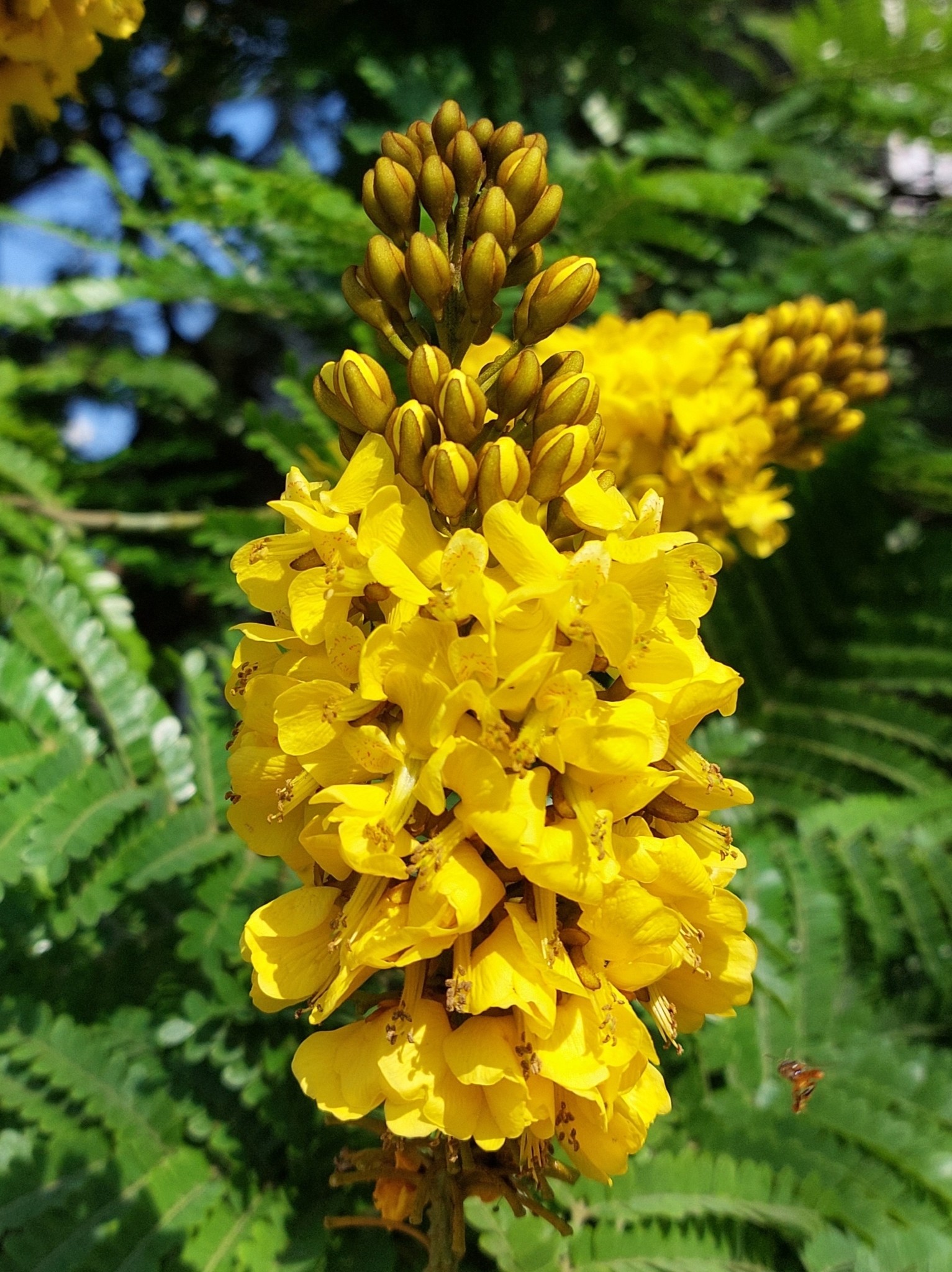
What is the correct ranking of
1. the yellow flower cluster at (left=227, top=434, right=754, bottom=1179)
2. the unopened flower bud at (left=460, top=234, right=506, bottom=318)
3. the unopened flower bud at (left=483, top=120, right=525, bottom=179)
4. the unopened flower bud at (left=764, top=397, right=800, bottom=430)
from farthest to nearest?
the unopened flower bud at (left=764, top=397, right=800, bottom=430), the unopened flower bud at (left=483, top=120, right=525, bottom=179), the unopened flower bud at (left=460, top=234, right=506, bottom=318), the yellow flower cluster at (left=227, top=434, right=754, bottom=1179)

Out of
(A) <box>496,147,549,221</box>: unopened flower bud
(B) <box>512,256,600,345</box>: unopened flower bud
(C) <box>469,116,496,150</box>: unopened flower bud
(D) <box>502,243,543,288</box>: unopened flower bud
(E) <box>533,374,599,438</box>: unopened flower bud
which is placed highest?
(C) <box>469,116,496,150</box>: unopened flower bud

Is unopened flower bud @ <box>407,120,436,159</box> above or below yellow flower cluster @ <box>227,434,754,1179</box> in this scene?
above

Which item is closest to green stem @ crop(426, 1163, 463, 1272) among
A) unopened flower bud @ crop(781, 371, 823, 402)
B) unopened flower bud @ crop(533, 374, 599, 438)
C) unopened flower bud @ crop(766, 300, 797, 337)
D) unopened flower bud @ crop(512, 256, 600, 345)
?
unopened flower bud @ crop(533, 374, 599, 438)

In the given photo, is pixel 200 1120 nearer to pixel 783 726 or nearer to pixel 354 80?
pixel 783 726

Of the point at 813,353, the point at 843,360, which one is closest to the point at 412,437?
the point at 813,353

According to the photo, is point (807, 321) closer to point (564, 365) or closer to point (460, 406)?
point (564, 365)

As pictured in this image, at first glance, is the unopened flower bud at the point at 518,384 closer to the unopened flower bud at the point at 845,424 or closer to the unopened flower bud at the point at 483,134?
the unopened flower bud at the point at 483,134

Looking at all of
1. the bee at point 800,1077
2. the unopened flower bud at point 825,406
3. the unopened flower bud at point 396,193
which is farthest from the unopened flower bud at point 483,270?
the unopened flower bud at point 825,406

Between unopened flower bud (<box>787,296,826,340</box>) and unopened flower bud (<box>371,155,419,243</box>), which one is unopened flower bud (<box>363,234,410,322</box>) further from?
unopened flower bud (<box>787,296,826,340</box>)
